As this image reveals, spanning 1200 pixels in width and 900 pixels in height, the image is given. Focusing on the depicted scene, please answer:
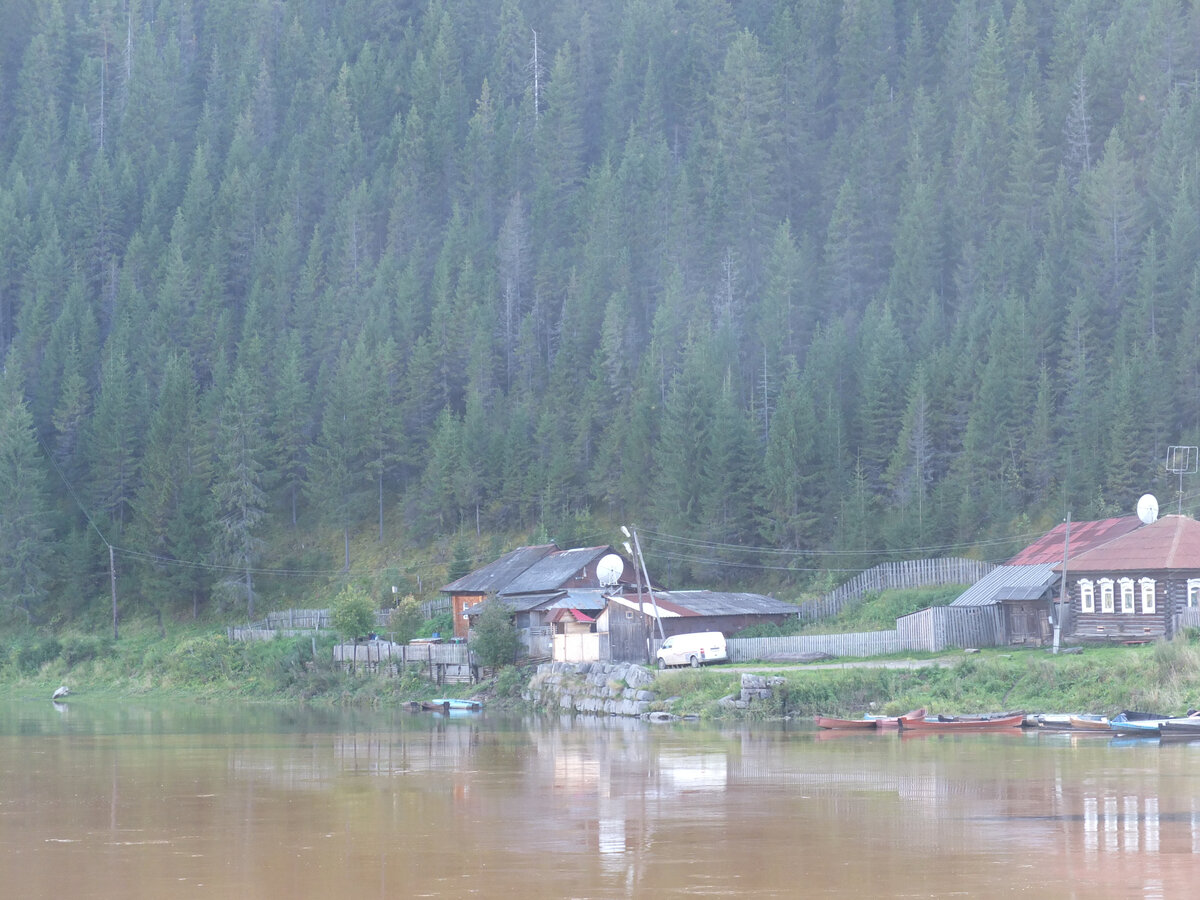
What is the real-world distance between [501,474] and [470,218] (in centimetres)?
2916

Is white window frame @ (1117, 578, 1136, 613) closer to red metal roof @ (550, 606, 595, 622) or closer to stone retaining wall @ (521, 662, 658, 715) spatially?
stone retaining wall @ (521, 662, 658, 715)

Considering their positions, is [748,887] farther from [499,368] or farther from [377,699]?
[499,368]

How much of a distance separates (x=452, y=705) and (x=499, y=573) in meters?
12.2

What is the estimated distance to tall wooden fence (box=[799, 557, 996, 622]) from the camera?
195 ft

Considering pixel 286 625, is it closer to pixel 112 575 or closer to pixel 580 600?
pixel 112 575

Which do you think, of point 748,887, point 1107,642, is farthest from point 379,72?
point 748,887

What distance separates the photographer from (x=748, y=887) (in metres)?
20.3

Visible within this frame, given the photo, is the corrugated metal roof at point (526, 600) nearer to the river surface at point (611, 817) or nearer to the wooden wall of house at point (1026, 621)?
the river surface at point (611, 817)

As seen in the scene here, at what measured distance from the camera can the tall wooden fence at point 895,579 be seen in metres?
59.4

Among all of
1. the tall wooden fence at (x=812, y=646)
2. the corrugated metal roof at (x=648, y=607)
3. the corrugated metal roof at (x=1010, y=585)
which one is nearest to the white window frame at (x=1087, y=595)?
the corrugated metal roof at (x=1010, y=585)

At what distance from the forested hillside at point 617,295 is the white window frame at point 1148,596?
14.1 meters

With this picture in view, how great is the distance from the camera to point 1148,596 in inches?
1922

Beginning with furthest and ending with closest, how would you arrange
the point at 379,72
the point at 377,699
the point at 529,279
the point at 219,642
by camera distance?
the point at 379,72, the point at 529,279, the point at 219,642, the point at 377,699

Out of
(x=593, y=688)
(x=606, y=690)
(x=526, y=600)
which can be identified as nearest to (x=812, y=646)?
(x=606, y=690)
